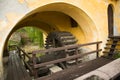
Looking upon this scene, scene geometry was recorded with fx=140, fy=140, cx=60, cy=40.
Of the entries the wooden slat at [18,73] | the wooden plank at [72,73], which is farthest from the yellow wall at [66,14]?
the wooden plank at [72,73]

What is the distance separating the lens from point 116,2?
21.8ft

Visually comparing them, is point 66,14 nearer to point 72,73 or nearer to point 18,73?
point 72,73

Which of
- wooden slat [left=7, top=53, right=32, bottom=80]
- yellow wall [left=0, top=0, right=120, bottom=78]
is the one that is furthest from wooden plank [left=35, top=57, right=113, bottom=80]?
yellow wall [left=0, top=0, right=120, bottom=78]

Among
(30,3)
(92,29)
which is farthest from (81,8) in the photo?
(30,3)

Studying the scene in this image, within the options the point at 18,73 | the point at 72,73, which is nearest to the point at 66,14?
the point at 72,73

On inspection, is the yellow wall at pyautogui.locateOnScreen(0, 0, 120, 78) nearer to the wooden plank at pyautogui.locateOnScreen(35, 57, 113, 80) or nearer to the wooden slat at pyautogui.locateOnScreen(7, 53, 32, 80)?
the wooden slat at pyautogui.locateOnScreen(7, 53, 32, 80)

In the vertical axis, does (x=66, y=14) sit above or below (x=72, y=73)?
above

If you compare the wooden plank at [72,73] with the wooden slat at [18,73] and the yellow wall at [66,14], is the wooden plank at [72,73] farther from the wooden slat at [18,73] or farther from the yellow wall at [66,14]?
the yellow wall at [66,14]

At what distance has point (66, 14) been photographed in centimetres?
622

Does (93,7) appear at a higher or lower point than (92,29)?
higher

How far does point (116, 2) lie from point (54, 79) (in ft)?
16.2

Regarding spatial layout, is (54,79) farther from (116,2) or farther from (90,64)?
(116,2)

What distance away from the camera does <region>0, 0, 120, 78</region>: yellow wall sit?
3.72 metres

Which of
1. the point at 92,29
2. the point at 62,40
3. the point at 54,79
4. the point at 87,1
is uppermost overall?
the point at 87,1
